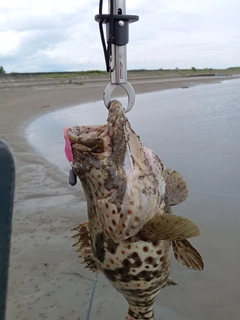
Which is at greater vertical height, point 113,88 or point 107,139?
point 113,88

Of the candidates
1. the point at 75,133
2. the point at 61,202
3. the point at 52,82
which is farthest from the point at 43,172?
the point at 52,82

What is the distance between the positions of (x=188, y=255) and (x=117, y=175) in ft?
1.79

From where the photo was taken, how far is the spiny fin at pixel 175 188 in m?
2.04

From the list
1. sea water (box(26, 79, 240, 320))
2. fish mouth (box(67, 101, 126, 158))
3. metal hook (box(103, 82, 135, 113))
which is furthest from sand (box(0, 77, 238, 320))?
metal hook (box(103, 82, 135, 113))

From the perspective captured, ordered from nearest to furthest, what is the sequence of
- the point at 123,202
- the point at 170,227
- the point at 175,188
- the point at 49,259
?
the point at 170,227 → the point at 123,202 → the point at 175,188 → the point at 49,259

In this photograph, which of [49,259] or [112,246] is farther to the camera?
[49,259]

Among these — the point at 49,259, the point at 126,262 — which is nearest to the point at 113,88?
the point at 126,262

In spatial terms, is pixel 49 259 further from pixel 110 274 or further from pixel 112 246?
pixel 112 246

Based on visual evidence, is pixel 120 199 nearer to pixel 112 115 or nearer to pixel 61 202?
pixel 112 115

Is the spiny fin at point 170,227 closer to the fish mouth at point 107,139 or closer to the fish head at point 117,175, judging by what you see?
the fish head at point 117,175

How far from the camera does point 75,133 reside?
1926 mm

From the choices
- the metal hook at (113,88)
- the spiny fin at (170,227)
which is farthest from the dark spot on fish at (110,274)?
the metal hook at (113,88)

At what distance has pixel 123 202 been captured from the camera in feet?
6.03

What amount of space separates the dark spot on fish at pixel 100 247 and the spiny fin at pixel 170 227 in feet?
0.91
